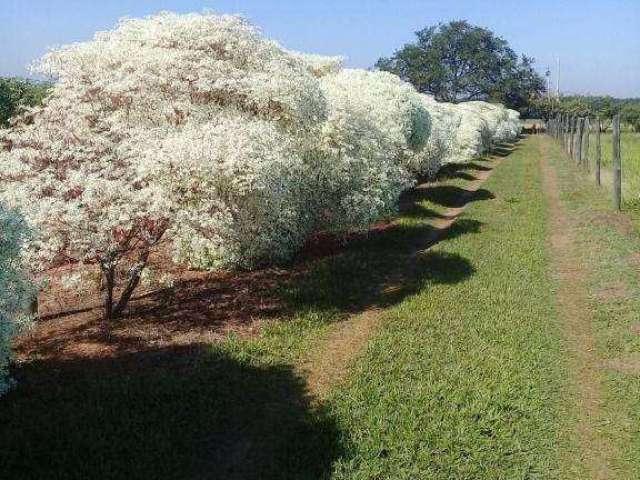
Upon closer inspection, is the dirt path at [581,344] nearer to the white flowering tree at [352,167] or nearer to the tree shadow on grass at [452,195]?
the white flowering tree at [352,167]

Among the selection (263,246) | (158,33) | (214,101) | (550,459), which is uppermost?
(158,33)

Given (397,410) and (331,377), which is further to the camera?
(331,377)

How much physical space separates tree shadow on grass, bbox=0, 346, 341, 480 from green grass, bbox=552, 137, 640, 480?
3.45 m

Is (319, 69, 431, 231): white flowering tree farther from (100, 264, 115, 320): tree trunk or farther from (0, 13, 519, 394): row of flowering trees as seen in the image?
(100, 264, 115, 320): tree trunk

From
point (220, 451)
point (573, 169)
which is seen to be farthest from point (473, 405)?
point (573, 169)

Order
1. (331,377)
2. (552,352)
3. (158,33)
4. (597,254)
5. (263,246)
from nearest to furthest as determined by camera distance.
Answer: (331,377) < (552,352) < (158,33) < (263,246) < (597,254)

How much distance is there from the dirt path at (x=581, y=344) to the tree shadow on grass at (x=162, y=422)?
2986 millimetres

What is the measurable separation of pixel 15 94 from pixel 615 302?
2641 cm

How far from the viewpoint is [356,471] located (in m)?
6.86

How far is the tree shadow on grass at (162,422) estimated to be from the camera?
22.4 ft

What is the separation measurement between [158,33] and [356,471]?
31.4 feet

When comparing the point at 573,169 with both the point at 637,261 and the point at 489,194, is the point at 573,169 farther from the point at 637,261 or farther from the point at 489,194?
the point at 637,261

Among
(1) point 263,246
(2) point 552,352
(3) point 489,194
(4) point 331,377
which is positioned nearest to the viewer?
(4) point 331,377

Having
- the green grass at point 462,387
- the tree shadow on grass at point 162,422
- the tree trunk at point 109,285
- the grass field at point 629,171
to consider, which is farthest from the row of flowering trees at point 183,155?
the grass field at point 629,171
